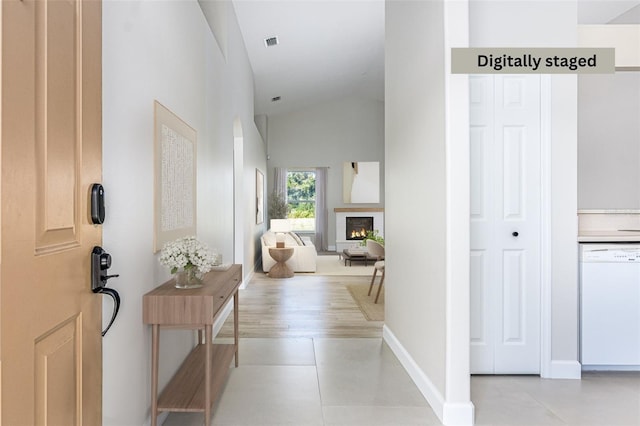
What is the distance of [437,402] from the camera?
230cm

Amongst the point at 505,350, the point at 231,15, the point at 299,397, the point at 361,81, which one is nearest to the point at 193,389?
the point at 299,397

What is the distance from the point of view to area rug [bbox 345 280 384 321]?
176 inches

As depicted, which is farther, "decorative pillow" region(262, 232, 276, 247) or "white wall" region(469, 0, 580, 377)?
"decorative pillow" region(262, 232, 276, 247)

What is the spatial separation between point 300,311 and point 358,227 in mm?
6417

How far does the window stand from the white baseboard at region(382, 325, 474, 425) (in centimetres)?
839

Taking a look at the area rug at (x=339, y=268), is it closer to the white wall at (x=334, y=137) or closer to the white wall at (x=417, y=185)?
the white wall at (x=334, y=137)

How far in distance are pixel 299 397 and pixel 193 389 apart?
0.66 metres

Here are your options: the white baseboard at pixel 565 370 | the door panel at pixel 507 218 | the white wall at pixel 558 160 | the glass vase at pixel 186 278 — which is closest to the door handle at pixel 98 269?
the glass vase at pixel 186 278

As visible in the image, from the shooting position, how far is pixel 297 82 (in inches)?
333

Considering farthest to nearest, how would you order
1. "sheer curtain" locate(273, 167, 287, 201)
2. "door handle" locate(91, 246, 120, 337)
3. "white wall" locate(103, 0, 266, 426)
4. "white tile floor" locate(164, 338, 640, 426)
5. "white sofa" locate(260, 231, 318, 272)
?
"sheer curtain" locate(273, 167, 287, 201), "white sofa" locate(260, 231, 318, 272), "white tile floor" locate(164, 338, 640, 426), "white wall" locate(103, 0, 266, 426), "door handle" locate(91, 246, 120, 337)

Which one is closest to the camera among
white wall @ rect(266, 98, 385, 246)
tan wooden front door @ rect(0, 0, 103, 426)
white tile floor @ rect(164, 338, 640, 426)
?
tan wooden front door @ rect(0, 0, 103, 426)

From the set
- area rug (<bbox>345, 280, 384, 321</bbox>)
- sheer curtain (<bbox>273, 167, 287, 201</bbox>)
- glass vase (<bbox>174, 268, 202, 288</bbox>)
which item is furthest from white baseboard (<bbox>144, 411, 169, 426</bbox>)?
sheer curtain (<bbox>273, 167, 287, 201</bbox>)

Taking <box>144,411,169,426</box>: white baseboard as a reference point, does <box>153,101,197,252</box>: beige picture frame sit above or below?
above

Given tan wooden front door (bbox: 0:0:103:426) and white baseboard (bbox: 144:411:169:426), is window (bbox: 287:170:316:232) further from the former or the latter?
tan wooden front door (bbox: 0:0:103:426)
